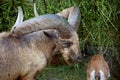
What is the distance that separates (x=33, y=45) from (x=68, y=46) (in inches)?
14.7

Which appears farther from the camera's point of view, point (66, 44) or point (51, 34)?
point (51, 34)

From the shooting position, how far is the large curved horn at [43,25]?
3.88 meters

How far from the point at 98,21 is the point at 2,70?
2130 millimetres

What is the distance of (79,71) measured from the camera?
20.1 feet

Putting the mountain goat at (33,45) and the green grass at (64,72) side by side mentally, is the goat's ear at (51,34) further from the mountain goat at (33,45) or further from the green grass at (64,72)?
the green grass at (64,72)

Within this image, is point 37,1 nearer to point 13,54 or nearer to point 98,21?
point 98,21

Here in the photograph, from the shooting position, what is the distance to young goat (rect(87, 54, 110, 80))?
542 centimetres

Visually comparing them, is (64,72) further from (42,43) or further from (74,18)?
(42,43)

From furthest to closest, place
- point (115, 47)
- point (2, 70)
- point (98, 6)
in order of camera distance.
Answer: point (115, 47)
point (98, 6)
point (2, 70)

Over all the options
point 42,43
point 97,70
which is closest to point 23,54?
point 42,43

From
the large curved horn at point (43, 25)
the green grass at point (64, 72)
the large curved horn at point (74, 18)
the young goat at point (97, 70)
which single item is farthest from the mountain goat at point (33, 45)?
the green grass at point (64, 72)

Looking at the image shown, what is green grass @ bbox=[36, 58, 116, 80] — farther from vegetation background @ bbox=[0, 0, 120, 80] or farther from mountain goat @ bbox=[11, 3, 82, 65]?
mountain goat @ bbox=[11, 3, 82, 65]

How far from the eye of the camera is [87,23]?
5.59 metres

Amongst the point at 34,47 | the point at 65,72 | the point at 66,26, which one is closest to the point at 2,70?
the point at 34,47
